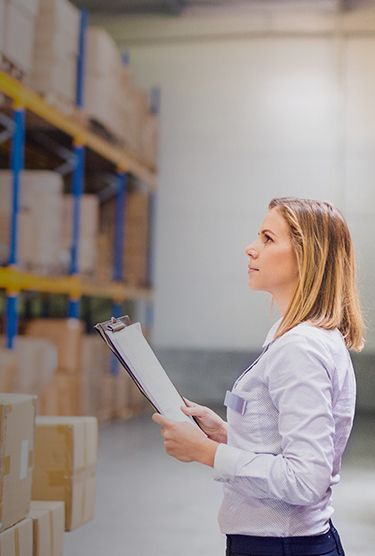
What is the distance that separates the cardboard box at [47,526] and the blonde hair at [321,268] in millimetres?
1151

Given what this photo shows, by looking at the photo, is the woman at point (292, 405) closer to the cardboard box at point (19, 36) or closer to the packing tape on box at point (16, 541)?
the packing tape on box at point (16, 541)

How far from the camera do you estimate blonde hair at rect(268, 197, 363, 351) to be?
1.17 metres

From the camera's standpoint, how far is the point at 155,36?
685cm

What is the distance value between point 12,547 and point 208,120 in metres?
5.53

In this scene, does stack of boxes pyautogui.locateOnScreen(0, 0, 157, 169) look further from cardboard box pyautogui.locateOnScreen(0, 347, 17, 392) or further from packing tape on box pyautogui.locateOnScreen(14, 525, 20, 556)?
packing tape on box pyautogui.locateOnScreen(14, 525, 20, 556)

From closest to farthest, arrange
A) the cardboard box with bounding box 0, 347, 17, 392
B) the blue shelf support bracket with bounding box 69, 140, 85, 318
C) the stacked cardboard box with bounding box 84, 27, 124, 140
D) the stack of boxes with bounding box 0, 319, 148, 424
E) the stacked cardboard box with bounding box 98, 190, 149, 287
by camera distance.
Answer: the cardboard box with bounding box 0, 347, 17, 392 < the stack of boxes with bounding box 0, 319, 148, 424 < the blue shelf support bracket with bounding box 69, 140, 85, 318 < the stacked cardboard box with bounding box 84, 27, 124, 140 < the stacked cardboard box with bounding box 98, 190, 149, 287

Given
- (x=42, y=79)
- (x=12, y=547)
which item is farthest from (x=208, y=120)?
(x=12, y=547)

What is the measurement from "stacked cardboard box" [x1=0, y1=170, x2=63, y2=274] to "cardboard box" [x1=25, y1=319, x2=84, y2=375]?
1.73 ft

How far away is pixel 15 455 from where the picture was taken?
1742 mm

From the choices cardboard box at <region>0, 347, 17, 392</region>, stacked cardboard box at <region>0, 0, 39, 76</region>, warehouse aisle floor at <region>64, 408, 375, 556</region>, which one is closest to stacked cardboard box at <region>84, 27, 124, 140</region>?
stacked cardboard box at <region>0, 0, 39, 76</region>

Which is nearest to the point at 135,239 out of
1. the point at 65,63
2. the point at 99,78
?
the point at 99,78

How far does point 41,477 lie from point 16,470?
59 centimetres

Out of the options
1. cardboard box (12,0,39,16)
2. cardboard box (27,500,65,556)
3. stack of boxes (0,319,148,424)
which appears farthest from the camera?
stack of boxes (0,319,148,424)

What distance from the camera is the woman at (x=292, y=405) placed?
102 centimetres
